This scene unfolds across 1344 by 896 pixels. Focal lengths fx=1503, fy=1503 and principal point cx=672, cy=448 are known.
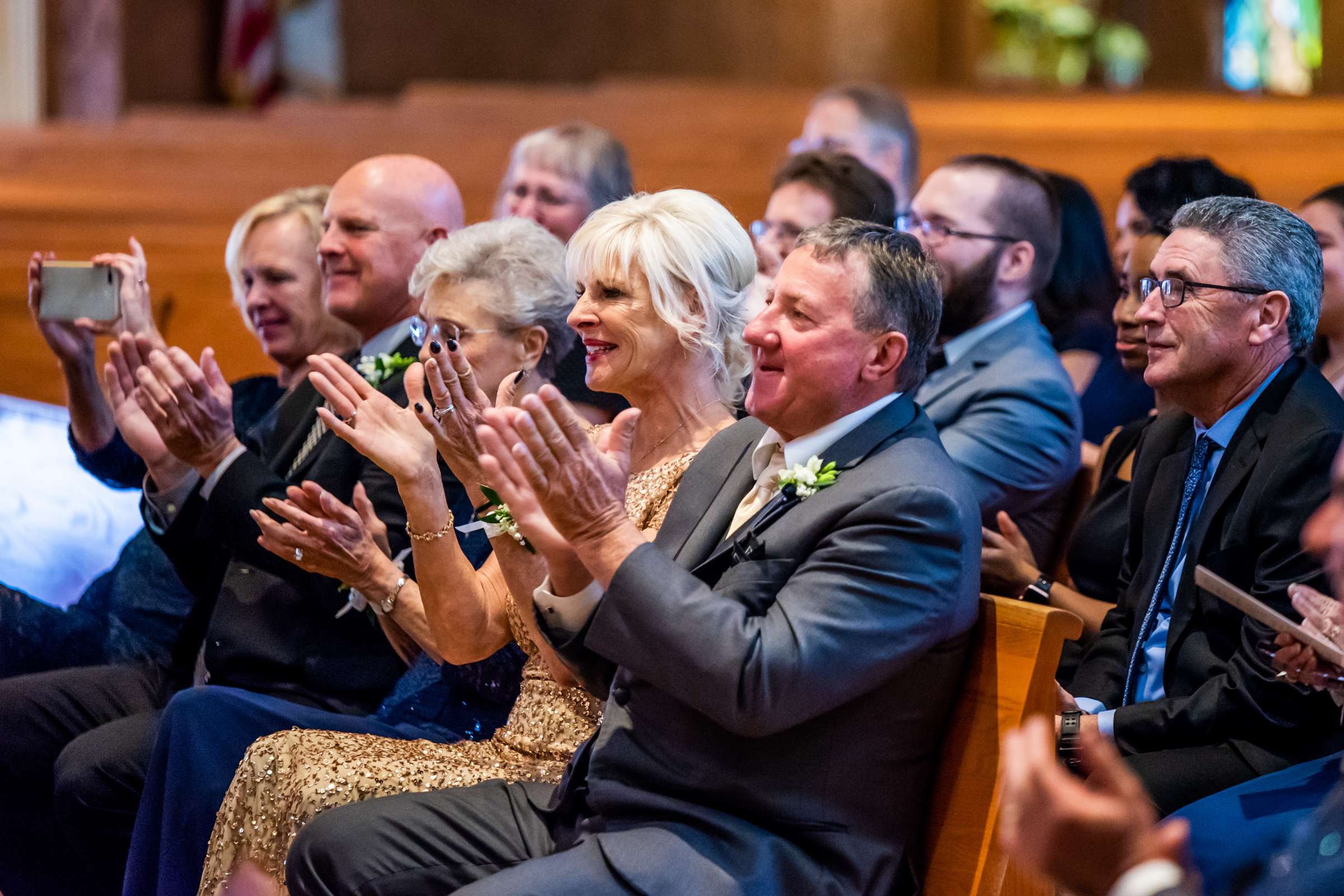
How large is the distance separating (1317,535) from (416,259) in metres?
2.28

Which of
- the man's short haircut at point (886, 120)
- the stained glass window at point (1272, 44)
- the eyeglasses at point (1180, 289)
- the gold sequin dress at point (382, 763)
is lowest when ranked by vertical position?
the gold sequin dress at point (382, 763)

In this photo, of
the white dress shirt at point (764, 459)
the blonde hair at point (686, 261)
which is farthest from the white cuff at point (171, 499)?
the white dress shirt at point (764, 459)

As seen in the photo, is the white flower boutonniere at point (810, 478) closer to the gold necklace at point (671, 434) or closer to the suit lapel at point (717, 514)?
the suit lapel at point (717, 514)

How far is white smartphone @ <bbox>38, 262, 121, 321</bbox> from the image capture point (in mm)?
3271

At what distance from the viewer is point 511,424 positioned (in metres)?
1.89

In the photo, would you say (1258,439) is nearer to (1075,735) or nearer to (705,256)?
(1075,735)

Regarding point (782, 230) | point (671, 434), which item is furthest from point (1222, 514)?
point (782, 230)

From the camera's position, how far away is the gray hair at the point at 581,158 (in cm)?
404

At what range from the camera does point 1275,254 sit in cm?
234

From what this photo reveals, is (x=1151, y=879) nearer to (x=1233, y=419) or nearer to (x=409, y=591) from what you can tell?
(x=1233, y=419)

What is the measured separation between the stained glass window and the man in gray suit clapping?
6.99 meters

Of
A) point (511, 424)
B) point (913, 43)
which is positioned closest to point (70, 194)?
point (511, 424)

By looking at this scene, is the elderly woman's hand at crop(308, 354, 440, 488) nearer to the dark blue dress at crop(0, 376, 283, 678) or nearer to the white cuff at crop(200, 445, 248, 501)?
the white cuff at crop(200, 445, 248, 501)

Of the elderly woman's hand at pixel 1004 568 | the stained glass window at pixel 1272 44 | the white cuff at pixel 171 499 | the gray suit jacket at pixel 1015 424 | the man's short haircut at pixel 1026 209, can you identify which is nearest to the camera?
the elderly woman's hand at pixel 1004 568
